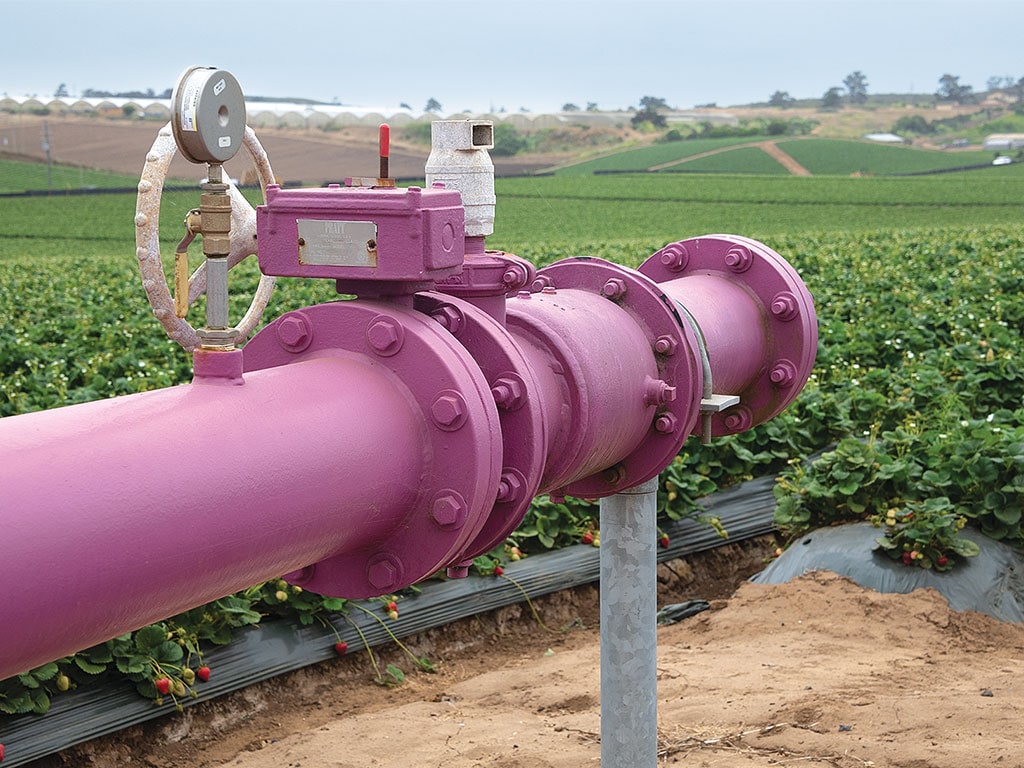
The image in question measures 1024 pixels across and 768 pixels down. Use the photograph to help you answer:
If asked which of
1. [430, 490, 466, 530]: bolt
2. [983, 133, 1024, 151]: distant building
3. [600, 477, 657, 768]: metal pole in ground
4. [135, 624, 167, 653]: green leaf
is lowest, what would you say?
[135, 624, 167, 653]: green leaf

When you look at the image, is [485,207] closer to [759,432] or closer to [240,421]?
[240,421]

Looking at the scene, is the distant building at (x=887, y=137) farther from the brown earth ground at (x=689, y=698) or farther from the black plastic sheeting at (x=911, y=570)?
the brown earth ground at (x=689, y=698)

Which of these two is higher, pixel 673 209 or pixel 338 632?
pixel 673 209

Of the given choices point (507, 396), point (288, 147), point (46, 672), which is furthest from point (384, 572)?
point (288, 147)

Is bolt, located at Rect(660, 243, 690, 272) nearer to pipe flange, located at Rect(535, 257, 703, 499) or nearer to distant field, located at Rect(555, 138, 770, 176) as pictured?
pipe flange, located at Rect(535, 257, 703, 499)

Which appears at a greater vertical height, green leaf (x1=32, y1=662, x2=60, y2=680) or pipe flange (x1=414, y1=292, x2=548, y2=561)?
pipe flange (x1=414, y1=292, x2=548, y2=561)

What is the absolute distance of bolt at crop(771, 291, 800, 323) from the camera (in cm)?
236

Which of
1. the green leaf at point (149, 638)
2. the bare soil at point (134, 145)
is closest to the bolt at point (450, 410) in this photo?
the green leaf at point (149, 638)

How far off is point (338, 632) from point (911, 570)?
7.03 ft

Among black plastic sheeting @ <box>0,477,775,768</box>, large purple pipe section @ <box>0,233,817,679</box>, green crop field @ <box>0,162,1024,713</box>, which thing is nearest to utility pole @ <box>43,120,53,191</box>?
green crop field @ <box>0,162,1024,713</box>

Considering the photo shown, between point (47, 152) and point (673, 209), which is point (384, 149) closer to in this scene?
point (673, 209)

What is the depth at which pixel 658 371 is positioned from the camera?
1.96m

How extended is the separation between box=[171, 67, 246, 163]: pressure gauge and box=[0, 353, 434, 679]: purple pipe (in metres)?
0.24

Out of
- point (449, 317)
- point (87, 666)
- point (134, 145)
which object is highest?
point (134, 145)
